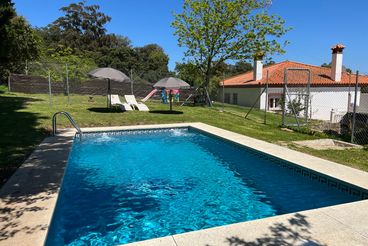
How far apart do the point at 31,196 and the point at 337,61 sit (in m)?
27.3

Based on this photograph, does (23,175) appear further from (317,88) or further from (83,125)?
(317,88)

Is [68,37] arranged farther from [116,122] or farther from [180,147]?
[180,147]

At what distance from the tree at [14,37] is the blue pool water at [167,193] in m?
7.88

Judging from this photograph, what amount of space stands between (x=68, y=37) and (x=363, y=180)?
6312 cm

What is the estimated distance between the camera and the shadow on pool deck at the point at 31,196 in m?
3.50

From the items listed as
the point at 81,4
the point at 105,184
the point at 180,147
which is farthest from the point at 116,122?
the point at 81,4

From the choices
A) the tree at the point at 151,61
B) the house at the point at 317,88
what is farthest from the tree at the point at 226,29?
the tree at the point at 151,61

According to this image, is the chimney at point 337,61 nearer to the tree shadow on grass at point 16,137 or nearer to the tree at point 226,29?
the tree at point 226,29

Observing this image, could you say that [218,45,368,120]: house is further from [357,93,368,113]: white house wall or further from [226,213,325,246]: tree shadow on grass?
[226,213,325,246]: tree shadow on grass

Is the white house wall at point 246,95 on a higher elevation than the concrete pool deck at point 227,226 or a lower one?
higher

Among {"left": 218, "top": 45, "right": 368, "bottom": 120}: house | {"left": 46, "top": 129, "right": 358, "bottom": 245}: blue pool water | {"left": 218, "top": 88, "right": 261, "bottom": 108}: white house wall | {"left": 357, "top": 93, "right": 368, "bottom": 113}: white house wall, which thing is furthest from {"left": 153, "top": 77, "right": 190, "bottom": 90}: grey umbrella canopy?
{"left": 357, "top": 93, "right": 368, "bottom": 113}: white house wall

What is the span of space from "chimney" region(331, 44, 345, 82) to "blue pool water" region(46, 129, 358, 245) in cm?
1987

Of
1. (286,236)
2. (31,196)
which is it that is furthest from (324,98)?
(31,196)

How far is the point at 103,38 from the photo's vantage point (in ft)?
207
